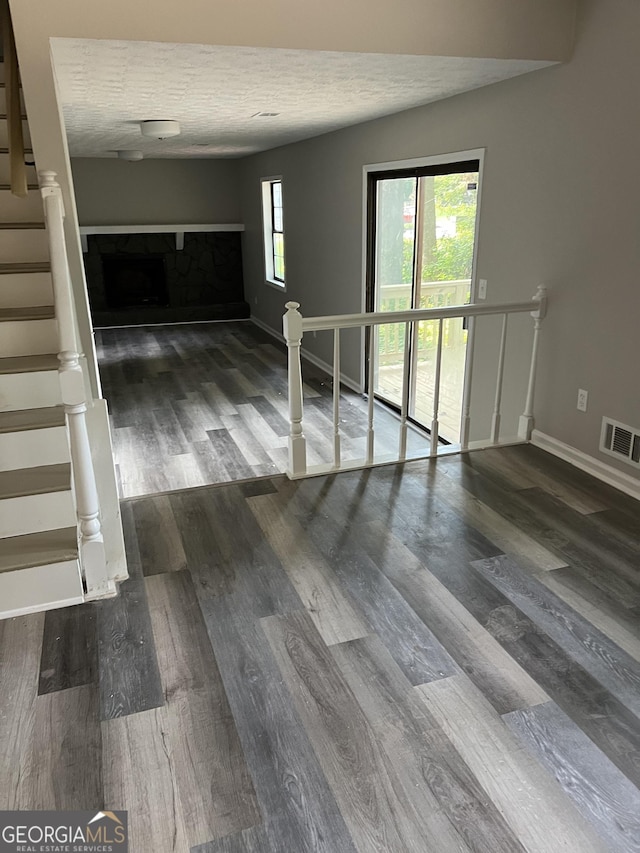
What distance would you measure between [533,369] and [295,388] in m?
1.47

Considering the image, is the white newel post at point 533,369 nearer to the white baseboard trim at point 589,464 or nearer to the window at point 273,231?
the white baseboard trim at point 589,464

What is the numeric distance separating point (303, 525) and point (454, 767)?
1.41 m

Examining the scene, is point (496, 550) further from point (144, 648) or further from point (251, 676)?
point (144, 648)

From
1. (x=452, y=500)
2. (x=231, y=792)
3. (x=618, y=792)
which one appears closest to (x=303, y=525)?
(x=452, y=500)

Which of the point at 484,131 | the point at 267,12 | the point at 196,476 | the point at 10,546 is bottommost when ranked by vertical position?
the point at 196,476

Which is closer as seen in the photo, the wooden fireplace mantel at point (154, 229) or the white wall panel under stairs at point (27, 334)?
the white wall panel under stairs at point (27, 334)

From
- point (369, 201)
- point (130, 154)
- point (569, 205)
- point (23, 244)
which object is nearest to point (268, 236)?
point (130, 154)

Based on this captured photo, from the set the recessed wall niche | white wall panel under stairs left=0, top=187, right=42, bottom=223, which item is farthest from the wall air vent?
the recessed wall niche

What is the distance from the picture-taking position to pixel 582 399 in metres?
3.45

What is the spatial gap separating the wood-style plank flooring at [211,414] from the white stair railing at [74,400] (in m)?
1.18

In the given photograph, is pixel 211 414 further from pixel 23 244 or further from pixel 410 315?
pixel 23 244

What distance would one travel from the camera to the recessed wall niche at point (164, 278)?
357 inches

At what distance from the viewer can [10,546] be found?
2365 mm

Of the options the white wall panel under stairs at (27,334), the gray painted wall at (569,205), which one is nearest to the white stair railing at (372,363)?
the gray painted wall at (569,205)
